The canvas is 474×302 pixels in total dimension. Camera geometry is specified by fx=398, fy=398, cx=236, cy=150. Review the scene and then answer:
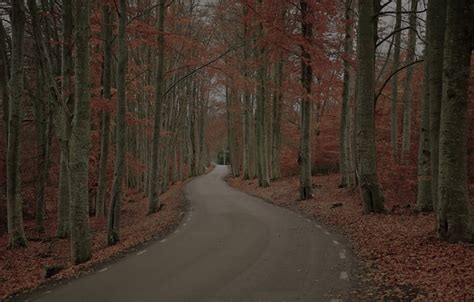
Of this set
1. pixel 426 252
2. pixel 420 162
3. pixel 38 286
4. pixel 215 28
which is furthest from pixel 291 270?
pixel 215 28

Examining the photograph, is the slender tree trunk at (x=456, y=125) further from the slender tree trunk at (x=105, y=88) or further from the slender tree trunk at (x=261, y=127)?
the slender tree trunk at (x=261, y=127)

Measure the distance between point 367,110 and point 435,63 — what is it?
2.95 meters

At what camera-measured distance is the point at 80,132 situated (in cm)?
962

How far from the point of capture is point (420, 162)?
11992 millimetres

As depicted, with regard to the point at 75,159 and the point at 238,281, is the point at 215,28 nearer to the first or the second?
the point at 75,159

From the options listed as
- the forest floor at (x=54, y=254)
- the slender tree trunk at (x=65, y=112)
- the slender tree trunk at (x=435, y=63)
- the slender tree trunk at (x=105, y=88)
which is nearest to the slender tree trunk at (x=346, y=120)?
the slender tree trunk at (x=435, y=63)

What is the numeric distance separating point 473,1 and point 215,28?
2306 cm

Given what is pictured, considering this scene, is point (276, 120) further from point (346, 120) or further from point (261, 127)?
point (346, 120)

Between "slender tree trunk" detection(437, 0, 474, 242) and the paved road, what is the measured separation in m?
2.37

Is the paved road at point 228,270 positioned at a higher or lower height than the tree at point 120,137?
lower

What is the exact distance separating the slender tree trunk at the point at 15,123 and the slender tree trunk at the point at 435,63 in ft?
39.8

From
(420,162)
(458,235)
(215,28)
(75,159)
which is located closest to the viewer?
(458,235)

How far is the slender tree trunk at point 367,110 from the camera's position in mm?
12820

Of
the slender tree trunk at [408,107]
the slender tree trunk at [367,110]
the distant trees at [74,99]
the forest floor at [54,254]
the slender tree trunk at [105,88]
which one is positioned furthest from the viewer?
the slender tree trunk at [408,107]
